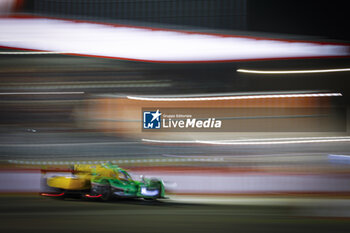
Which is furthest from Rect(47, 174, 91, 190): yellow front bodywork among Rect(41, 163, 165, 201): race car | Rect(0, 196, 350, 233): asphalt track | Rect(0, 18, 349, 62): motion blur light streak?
Rect(0, 18, 349, 62): motion blur light streak

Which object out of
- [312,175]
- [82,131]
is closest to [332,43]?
[312,175]

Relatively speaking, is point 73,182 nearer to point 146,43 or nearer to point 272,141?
point 146,43

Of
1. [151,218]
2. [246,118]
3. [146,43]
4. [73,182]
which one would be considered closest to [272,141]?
[246,118]

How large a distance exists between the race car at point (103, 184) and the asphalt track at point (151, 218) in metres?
0.21

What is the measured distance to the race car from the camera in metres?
7.96

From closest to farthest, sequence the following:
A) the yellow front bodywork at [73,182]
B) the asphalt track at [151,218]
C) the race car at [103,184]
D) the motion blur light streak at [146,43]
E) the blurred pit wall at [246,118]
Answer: the asphalt track at [151,218] → the race car at [103,184] → the yellow front bodywork at [73,182] → the blurred pit wall at [246,118] → the motion blur light streak at [146,43]

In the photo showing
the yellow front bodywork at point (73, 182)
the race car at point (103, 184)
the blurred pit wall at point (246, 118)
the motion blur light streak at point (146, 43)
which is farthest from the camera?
the motion blur light streak at point (146, 43)

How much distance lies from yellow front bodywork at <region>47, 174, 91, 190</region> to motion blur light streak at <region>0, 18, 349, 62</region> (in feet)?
9.86

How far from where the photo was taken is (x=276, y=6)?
9.89m

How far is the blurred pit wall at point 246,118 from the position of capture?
850 cm

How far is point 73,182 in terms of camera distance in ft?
26.6

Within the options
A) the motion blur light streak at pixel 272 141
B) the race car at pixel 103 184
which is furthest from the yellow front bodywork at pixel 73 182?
the motion blur light streak at pixel 272 141

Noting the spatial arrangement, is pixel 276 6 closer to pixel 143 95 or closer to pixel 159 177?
pixel 143 95

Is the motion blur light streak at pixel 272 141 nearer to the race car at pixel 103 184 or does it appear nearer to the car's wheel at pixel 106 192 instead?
the race car at pixel 103 184
